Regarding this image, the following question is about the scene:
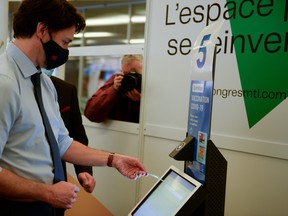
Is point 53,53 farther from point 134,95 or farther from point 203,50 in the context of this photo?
point 134,95

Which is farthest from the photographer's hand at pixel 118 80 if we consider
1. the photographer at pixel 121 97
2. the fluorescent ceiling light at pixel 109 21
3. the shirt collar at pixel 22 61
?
the fluorescent ceiling light at pixel 109 21

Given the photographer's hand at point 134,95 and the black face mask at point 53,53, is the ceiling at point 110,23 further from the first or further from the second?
the black face mask at point 53,53

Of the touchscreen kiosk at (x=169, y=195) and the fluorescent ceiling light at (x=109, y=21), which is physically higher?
the fluorescent ceiling light at (x=109, y=21)

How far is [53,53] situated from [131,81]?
107cm

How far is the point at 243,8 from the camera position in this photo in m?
1.92

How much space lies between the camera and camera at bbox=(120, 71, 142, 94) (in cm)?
244

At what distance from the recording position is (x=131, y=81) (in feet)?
8.02

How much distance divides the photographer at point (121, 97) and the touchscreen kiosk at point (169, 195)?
109cm

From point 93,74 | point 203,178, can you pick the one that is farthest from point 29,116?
point 93,74

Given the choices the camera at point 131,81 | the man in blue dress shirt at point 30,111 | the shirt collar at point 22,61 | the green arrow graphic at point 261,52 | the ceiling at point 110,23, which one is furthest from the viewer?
the ceiling at point 110,23

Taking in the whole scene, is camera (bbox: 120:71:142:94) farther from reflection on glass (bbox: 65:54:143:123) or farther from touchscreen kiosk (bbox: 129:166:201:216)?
touchscreen kiosk (bbox: 129:166:201:216)

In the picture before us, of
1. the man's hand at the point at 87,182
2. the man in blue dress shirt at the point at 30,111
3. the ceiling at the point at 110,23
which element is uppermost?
the ceiling at the point at 110,23

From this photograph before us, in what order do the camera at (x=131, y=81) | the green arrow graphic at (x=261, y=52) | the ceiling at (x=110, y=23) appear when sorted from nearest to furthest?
the green arrow graphic at (x=261, y=52)
the camera at (x=131, y=81)
the ceiling at (x=110, y=23)

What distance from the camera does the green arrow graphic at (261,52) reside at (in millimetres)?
1794
